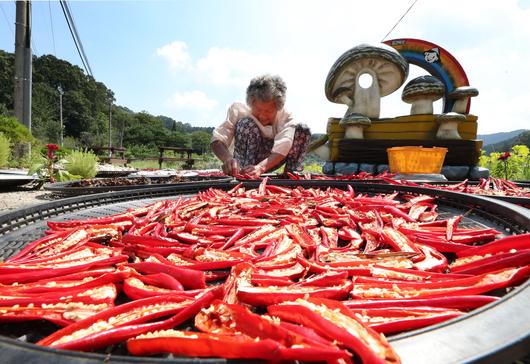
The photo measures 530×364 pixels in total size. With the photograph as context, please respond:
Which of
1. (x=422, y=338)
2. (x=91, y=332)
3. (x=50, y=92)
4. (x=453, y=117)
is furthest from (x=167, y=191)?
(x=50, y=92)

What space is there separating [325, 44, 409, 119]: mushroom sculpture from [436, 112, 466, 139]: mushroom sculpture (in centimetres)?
183

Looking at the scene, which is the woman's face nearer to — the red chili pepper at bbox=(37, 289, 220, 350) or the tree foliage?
the red chili pepper at bbox=(37, 289, 220, 350)

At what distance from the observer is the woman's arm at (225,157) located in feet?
14.8

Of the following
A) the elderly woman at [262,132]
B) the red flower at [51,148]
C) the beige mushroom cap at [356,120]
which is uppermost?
the beige mushroom cap at [356,120]

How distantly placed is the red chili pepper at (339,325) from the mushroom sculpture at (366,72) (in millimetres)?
9803

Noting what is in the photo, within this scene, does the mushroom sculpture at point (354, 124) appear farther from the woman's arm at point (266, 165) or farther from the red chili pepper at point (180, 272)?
the red chili pepper at point (180, 272)

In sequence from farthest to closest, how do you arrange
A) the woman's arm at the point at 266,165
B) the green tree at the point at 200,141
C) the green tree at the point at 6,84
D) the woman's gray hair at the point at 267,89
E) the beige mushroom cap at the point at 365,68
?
the green tree at the point at 200,141
the green tree at the point at 6,84
the beige mushroom cap at the point at 365,68
the woman's gray hair at the point at 267,89
the woman's arm at the point at 266,165

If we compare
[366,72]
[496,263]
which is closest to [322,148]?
[366,72]

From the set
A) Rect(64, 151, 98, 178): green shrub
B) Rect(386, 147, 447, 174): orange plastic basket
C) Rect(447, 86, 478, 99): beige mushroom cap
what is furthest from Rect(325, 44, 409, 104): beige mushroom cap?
Rect(64, 151, 98, 178): green shrub

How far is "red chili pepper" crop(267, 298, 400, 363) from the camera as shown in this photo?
48cm

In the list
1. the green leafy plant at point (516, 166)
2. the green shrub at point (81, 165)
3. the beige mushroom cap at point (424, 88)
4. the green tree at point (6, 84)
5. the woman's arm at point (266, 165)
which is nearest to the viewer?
the woman's arm at point (266, 165)

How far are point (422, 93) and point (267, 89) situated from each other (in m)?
6.12

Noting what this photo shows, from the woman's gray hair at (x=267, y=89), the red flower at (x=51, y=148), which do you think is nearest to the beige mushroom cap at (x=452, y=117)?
the woman's gray hair at (x=267, y=89)

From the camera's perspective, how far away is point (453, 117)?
332 inches
